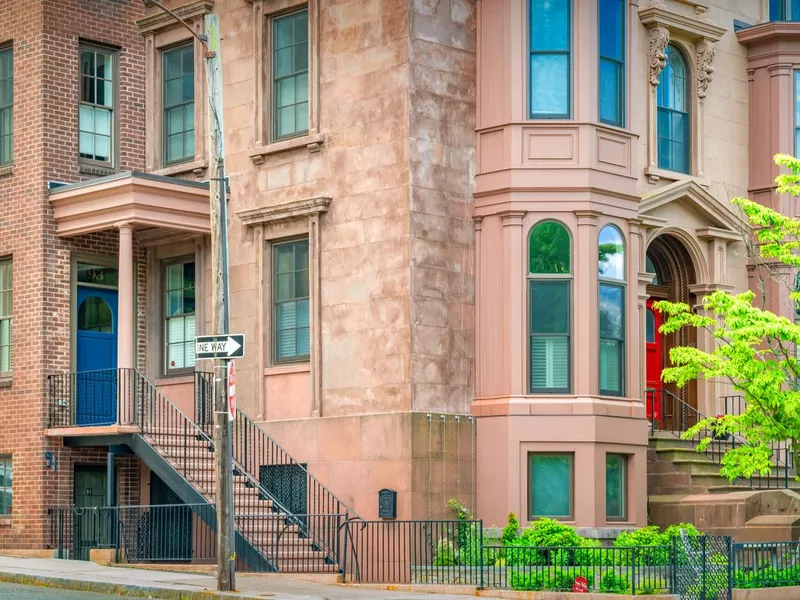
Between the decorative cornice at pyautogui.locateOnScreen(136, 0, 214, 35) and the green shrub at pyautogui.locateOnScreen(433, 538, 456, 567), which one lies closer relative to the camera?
the green shrub at pyautogui.locateOnScreen(433, 538, 456, 567)

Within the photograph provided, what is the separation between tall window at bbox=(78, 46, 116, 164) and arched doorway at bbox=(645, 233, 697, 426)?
10511 mm

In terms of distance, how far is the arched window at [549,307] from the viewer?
79.6 feet

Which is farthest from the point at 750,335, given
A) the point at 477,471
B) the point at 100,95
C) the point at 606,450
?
the point at 100,95

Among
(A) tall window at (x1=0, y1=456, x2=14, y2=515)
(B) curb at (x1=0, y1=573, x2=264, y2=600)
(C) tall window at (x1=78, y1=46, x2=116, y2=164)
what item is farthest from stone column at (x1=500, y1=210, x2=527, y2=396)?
(A) tall window at (x1=0, y1=456, x2=14, y2=515)

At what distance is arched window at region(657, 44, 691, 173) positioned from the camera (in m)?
27.8

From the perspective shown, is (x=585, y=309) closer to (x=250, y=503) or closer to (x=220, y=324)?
(x=250, y=503)

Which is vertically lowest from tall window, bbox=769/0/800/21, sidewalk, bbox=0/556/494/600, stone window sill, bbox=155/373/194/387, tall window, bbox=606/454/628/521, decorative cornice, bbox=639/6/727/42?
sidewalk, bbox=0/556/494/600

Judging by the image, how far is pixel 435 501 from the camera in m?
23.5

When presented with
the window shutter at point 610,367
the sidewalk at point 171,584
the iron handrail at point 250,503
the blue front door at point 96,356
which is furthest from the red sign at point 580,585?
the blue front door at point 96,356

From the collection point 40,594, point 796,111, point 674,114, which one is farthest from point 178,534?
point 796,111

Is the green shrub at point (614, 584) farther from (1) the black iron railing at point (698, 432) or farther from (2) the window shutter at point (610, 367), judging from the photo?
(1) the black iron railing at point (698, 432)

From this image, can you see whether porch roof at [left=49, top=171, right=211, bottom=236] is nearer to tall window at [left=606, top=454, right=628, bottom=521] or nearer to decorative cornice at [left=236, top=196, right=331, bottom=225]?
decorative cornice at [left=236, top=196, right=331, bottom=225]

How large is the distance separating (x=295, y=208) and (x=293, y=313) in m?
1.84

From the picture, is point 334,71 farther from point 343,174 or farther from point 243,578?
point 243,578
